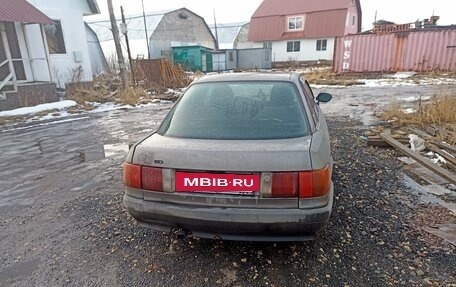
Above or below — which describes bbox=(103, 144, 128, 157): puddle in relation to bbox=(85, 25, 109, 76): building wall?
below

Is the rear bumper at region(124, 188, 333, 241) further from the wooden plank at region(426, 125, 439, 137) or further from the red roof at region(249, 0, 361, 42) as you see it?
the red roof at region(249, 0, 361, 42)

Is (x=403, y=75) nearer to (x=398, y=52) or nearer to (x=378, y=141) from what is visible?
(x=398, y=52)

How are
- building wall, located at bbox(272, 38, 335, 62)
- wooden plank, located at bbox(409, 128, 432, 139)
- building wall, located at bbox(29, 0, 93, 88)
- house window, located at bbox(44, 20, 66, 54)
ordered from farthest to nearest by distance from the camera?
building wall, located at bbox(272, 38, 335, 62), house window, located at bbox(44, 20, 66, 54), building wall, located at bbox(29, 0, 93, 88), wooden plank, located at bbox(409, 128, 432, 139)

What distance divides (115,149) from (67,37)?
10599mm

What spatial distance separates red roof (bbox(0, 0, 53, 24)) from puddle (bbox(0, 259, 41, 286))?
1047 centimetres

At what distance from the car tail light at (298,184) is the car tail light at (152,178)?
0.83 m

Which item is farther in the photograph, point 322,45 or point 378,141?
point 322,45

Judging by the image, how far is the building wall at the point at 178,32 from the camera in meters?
32.5

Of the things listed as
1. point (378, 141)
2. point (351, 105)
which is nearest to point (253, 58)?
point (351, 105)

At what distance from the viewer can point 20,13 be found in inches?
425

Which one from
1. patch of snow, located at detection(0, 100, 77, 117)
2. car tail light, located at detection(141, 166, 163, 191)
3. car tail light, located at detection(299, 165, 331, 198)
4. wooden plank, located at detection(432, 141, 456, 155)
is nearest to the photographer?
car tail light, located at detection(299, 165, 331, 198)

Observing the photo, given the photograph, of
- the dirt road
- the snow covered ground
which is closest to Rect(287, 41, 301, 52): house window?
the snow covered ground

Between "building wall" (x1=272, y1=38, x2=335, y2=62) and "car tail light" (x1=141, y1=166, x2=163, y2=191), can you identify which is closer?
"car tail light" (x1=141, y1=166, x2=163, y2=191)

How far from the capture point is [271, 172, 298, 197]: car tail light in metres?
2.11
